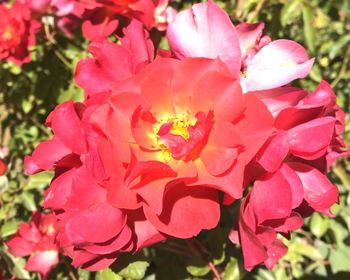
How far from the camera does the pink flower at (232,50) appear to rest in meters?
0.66

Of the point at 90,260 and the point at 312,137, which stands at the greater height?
the point at 312,137

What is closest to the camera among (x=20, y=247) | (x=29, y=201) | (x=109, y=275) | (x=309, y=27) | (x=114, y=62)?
(x=114, y=62)

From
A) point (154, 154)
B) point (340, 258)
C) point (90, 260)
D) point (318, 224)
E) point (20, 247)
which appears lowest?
point (340, 258)

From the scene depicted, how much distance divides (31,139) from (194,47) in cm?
93

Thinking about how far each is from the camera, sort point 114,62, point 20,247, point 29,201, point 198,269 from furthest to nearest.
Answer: point 29,201 → point 20,247 → point 198,269 → point 114,62

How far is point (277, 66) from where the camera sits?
67 cm

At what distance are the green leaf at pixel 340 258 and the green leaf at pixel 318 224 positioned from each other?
0.62 feet

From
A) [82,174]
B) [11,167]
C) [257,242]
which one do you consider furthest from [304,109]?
[11,167]

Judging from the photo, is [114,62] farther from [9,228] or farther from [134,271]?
[9,228]

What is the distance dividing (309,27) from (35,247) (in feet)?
2.85

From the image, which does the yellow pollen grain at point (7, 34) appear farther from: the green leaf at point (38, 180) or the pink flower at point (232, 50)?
the pink flower at point (232, 50)

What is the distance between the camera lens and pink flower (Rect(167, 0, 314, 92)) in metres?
0.66

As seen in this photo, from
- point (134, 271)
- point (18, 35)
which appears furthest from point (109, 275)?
point (18, 35)

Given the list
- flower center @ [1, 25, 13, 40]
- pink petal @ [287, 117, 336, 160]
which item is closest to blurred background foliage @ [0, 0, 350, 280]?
flower center @ [1, 25, 13, 40]
